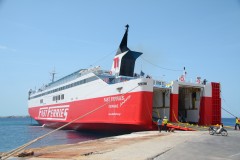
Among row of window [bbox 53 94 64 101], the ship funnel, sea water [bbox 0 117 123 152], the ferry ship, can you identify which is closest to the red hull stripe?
the ferry ship

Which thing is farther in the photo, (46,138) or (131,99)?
(46,138)

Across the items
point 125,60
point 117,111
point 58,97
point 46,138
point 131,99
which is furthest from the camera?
point 58,97

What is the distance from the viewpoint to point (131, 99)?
62.6 ft

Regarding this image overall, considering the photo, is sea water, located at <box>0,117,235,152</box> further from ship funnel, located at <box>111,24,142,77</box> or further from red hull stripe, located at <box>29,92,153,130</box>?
ship funnel, located at <box>111,24,142,77</box>

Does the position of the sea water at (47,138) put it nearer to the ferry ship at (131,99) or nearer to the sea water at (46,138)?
the sea water at (46,138)

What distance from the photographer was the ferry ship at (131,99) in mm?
18641

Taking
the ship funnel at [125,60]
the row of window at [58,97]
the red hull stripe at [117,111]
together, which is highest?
the ship funnel at [125,60]

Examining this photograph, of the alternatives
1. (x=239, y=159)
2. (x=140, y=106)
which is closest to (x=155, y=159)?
(x=239, y=159)

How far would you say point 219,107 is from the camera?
862 inches

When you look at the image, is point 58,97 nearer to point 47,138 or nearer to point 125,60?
point 47,138

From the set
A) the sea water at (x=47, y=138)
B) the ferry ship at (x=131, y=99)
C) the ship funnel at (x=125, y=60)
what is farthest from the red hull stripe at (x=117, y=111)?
the ship funnel at (x=125, y=60)

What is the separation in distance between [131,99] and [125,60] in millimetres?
6137

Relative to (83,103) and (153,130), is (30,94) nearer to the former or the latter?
(83,103)

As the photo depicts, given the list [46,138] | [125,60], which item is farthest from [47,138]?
[125,60]
